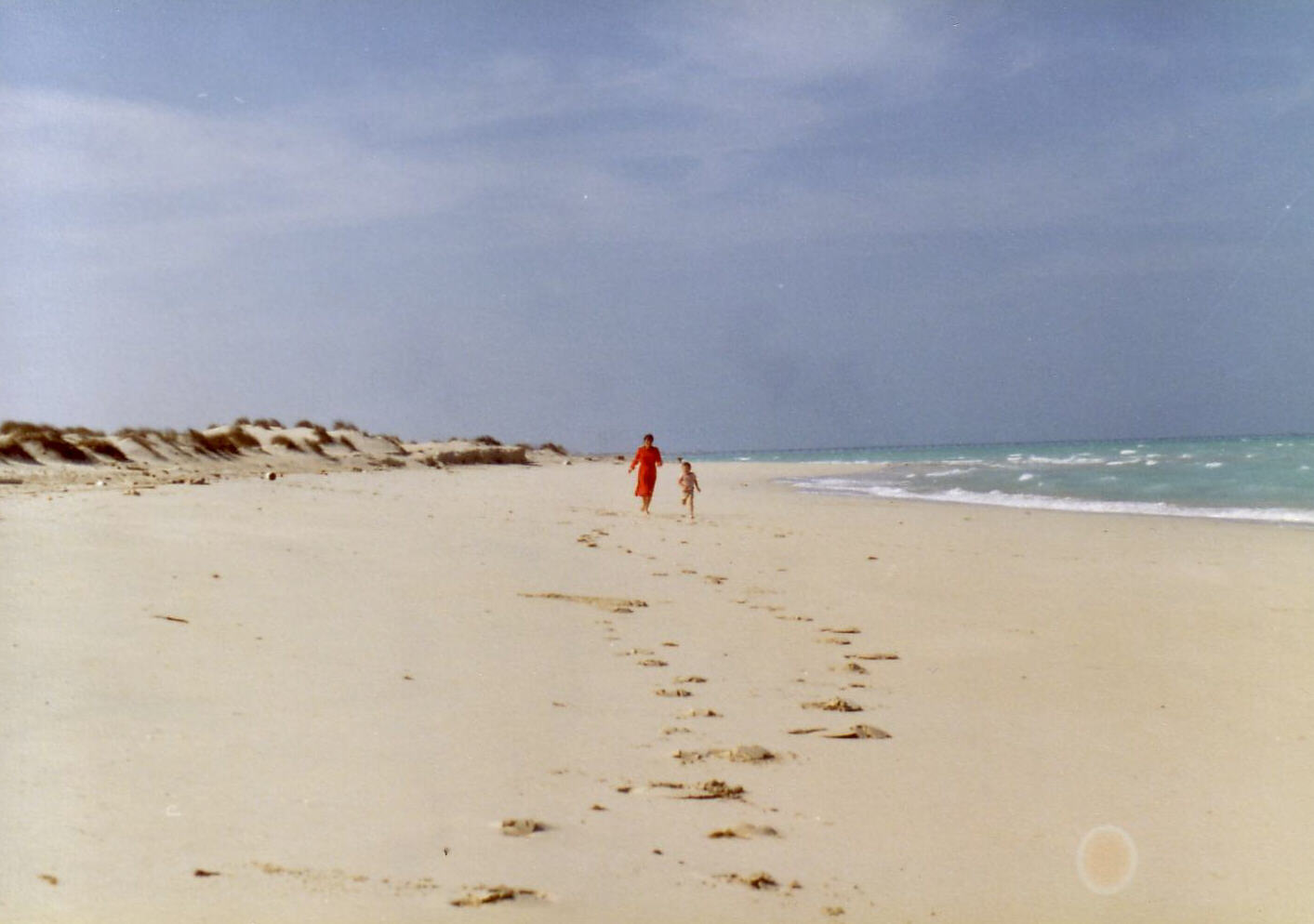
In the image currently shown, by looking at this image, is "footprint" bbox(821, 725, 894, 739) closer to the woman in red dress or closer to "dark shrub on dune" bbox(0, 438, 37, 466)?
the woman in red dress

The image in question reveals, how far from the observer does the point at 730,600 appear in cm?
750

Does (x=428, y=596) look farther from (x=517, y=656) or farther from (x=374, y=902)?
(x=374, y=902)

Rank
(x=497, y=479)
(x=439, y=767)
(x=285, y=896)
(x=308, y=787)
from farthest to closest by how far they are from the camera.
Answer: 1. (x=497, y=479)
2. (x=439, y=767)
3. (x=308, y=787)
4. (x=285, y=896)

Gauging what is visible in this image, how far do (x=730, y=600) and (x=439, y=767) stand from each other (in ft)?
13.7

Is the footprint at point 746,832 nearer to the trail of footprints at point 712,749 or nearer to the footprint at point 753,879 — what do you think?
the trail of footprints at point 712,749

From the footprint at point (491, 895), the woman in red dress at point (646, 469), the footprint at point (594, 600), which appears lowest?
the footprint at point (491, 895)

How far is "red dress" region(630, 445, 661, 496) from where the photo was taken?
16125 millimetres

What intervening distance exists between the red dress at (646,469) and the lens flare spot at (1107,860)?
12.6m

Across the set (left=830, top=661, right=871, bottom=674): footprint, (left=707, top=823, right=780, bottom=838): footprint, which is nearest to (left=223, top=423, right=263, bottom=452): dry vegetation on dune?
(left=830, top=661, right=871, bottom=674): footprint

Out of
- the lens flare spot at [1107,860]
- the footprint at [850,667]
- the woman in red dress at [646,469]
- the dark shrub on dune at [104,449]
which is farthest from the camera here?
the dark shrub on dune at [104,449]

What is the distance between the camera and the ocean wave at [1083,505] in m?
14.8

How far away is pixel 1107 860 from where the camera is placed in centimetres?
316

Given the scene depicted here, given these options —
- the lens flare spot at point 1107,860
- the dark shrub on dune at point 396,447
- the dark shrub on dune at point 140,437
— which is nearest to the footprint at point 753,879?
the lens flare spot at point 1107,860

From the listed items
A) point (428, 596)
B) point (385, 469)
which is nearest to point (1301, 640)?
point (428, 596)
